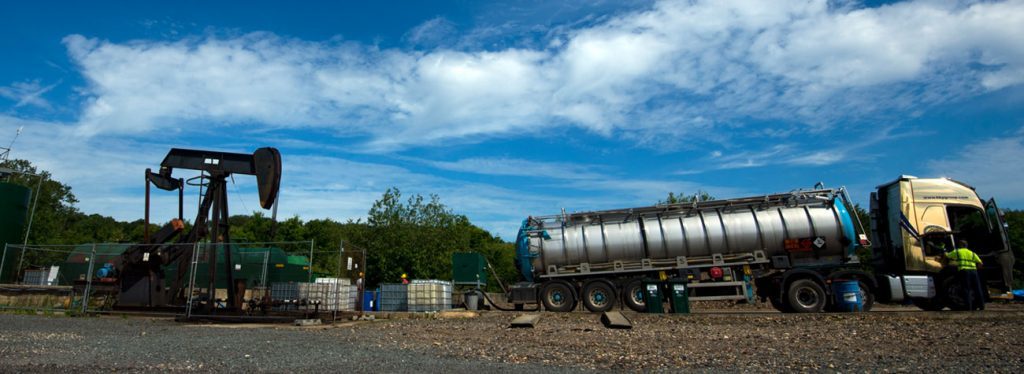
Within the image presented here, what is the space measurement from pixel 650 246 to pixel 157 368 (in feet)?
45.5

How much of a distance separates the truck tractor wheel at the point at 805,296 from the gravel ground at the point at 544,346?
220cm

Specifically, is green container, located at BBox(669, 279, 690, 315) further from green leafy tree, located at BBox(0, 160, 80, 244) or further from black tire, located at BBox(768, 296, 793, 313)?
green leafy tree, located at BBox(0, 160, 80, 244)

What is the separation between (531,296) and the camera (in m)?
18.7

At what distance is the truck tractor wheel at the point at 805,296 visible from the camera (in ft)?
52.4

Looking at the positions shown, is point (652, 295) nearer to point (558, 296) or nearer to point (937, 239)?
point (558, 296)

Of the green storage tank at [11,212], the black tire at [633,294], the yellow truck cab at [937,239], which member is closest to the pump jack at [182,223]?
the black tire at [633,294]

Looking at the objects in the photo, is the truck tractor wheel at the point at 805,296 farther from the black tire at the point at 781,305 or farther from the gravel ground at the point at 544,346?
the gravel ground at the point at 544,346

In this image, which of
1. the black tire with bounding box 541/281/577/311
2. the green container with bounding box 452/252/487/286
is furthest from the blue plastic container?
the black tire with bounding box 541/281/577/311

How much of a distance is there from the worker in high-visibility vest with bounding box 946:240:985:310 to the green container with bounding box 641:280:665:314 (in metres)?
7.13

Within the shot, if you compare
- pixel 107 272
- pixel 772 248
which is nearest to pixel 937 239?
pixel 772 248

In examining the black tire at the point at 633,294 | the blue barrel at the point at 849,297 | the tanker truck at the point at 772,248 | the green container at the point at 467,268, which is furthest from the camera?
the green container at the point at 467,268

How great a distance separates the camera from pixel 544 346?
926 centimetres

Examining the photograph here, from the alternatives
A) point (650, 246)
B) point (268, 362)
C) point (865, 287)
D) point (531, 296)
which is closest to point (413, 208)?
point (531, 296)

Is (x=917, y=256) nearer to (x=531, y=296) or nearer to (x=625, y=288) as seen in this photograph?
(x=625, y=288)
